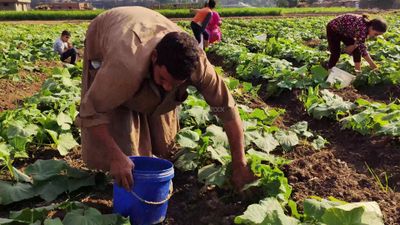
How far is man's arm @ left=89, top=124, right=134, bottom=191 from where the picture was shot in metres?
2.78

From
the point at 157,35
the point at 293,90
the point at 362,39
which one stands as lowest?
the point at 293,90

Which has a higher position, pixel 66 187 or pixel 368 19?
pixel 368 19

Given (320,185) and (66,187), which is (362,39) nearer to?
(320,185)

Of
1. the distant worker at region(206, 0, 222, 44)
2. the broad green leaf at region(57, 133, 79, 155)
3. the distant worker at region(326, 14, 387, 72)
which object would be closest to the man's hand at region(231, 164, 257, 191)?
the broad green leaf at region(57, 133, 79, 155)

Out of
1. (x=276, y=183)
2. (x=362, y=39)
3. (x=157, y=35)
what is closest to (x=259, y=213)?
(x=276, y=183)

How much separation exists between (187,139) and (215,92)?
731 millimetres

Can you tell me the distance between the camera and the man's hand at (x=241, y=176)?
10.8ft

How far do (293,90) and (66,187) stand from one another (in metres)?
4.02

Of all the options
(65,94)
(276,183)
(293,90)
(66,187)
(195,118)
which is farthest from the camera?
(293,90)

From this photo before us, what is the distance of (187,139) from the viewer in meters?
3.81

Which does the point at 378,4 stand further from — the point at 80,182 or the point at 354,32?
the point at 80,182

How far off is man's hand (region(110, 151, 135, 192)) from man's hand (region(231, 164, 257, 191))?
0.82 m

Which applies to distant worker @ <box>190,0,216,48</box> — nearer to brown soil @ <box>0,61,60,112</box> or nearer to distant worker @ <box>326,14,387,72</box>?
brown soil @ <box>0,61,60,112</box>

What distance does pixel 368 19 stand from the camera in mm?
6848
